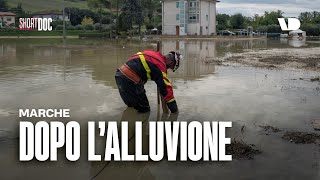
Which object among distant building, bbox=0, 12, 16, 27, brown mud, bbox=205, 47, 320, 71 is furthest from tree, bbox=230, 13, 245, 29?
brown mud, bbox=205, 47, 320, 71

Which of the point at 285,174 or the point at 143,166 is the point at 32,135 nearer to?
the point at 143,166

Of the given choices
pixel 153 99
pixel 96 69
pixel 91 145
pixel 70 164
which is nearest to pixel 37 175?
pixel 70 164

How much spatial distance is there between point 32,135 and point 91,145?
1.03 metres

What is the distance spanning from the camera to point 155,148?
222 inches

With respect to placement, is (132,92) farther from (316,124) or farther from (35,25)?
(35,25)

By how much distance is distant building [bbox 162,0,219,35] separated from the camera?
70.8m

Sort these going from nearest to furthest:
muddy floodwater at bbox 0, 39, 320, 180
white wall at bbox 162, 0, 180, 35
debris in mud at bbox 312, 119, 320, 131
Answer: muddy floodwater at bbox 0, 39, 320, 180, debris in mud at bbox 312, 119, 320, 131, white wall at bbox 162, 0, 180, 35

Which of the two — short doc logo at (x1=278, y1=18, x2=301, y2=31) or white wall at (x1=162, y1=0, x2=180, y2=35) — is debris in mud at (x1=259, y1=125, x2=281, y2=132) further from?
short doc logo at (x1=278, y1=18, x2=301, y2=31)

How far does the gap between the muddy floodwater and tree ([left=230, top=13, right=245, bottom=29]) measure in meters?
77.1

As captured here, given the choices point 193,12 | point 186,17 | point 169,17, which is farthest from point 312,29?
point 169,17

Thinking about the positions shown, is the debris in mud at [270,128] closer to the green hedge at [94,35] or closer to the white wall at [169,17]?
the green hedge at [94,35]

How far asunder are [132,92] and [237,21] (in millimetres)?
87267

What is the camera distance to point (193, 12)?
71438 millimetres

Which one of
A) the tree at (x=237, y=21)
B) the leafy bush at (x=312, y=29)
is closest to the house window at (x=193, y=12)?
the tree at (x=237, y=21)
